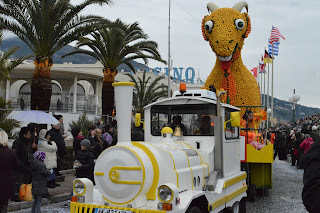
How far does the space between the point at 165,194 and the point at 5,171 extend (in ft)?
8.20

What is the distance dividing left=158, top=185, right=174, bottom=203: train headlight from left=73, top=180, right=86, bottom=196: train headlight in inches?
46.1

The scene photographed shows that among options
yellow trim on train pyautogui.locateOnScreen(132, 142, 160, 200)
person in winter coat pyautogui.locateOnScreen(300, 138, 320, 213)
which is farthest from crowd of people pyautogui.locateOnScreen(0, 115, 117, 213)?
person in winter coat pyautogui.locateOnScreen(300, 138, 320, 213)

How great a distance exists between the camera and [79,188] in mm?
5402

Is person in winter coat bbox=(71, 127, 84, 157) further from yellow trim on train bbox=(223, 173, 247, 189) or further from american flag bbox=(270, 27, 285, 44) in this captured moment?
american flag bbox=(270, 27, 285, 44)

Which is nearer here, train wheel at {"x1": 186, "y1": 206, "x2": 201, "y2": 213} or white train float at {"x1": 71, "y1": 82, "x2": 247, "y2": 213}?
white train float at {"x1": 71, "y1": 82, "x2": 247, "y2": 213}

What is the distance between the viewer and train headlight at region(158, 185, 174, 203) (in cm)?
478

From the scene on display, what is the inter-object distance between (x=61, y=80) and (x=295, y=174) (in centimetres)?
2469

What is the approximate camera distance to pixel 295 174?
16.5 m

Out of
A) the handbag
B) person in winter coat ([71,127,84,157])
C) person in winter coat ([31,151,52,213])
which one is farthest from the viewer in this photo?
person in winter coat ([71,127,84,157])

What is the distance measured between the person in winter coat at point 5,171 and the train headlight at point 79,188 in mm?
1072

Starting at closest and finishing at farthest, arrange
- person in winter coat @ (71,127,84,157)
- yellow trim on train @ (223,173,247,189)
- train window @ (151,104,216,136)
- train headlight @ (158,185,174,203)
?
train headlight @ (158,185,174,203)
yellow trim on train @ (223,173,247,189)
train window @ (151,104,216,136)
person in winter coat @ (71,127,84,157)

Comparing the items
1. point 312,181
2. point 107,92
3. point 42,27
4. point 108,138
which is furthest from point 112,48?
point 312,181

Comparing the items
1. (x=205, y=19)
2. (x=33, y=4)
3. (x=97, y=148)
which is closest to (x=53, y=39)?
(x=33, y=4)

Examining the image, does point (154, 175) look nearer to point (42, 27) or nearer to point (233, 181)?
point (233, 181)
